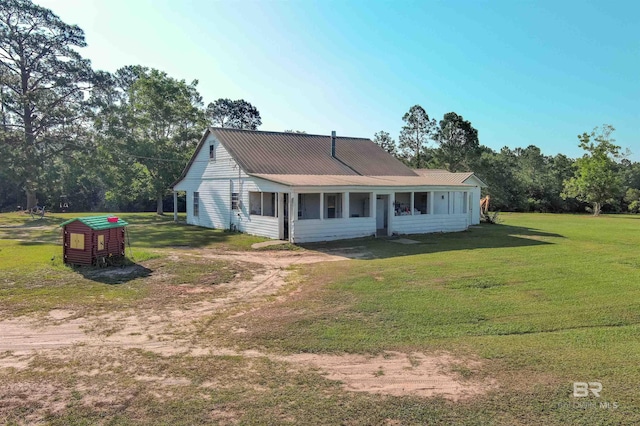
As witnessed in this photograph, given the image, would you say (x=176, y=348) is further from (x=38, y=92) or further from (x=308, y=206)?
(x=38, y=92)

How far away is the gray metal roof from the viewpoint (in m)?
20.9

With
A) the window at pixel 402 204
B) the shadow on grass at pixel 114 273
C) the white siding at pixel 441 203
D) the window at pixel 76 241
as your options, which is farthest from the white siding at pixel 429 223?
the window at pixel 76 241

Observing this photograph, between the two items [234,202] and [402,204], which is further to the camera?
[402,204]

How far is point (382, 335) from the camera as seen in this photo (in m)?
6.41

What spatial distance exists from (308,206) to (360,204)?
2.84 meters

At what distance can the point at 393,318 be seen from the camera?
23.7 ft

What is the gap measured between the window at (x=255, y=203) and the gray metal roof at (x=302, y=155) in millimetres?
1155

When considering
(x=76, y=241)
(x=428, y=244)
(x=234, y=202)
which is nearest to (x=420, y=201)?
(x=428, y=244)

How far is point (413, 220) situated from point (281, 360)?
15777 mm

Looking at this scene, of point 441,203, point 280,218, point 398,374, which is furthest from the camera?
point 441,203

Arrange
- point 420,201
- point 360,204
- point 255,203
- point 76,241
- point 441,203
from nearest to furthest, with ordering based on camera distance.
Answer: point 76,241 → point 255,203 → point 360,204 → point 441,203 → point 420,201

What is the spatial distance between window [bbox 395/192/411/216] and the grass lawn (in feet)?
25.6

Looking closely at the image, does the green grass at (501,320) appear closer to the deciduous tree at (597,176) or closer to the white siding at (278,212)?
the white siding at (278,212)

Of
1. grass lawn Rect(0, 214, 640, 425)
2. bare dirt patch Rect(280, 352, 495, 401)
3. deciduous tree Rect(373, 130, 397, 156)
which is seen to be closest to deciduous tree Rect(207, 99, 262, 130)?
deciduous tree Rect(373, 130, 397, 156)
